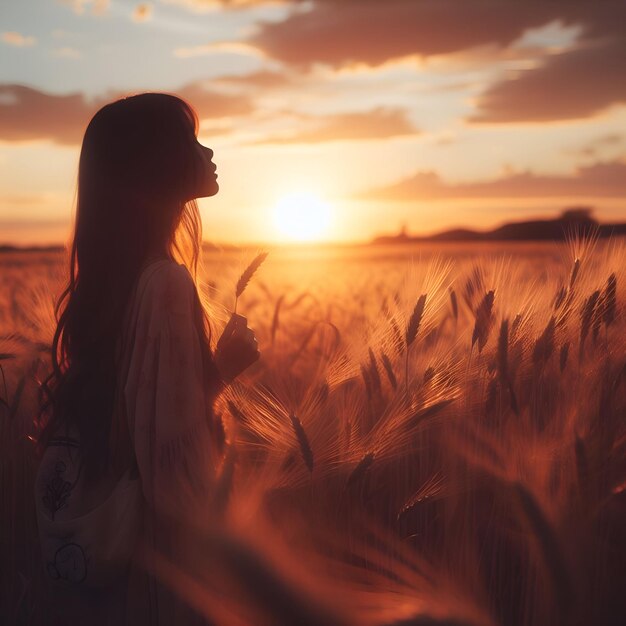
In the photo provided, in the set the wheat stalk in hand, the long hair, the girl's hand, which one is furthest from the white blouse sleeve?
the wheat stalk in hand

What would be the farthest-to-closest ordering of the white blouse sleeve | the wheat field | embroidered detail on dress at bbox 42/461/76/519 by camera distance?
embroidered detail on dress at bbox 42/461/76/519
the white blouse sleeve
the wheat field

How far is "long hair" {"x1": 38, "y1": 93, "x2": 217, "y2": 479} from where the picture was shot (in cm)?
171

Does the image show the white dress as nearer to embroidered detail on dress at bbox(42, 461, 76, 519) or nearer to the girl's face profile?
embroidered detail on dress at bbox(42, 461, 76, 519)

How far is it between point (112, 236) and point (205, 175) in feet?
0.86

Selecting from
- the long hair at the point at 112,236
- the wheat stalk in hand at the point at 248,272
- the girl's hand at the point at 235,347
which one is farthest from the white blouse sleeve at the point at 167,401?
the wheat stalk in hand at the point at 248,272

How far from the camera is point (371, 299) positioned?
5.43 metres

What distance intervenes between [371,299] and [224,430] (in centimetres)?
369

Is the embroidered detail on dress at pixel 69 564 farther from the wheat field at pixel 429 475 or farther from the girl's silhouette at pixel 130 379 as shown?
the wheat field at pixel 429 475

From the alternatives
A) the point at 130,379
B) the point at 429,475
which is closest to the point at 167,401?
the point at 130,379

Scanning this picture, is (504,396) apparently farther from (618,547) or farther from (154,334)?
(154,334)

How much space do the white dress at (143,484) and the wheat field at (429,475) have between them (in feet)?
0.46

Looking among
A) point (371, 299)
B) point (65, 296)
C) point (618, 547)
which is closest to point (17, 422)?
point (65, 296)

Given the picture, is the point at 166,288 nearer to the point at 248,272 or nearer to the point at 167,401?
the point at 167,401

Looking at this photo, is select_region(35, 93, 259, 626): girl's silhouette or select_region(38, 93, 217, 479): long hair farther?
select_region(38, 93, 217, 479): long hair
